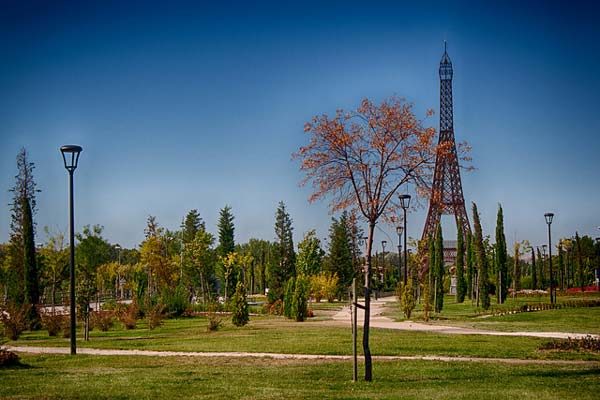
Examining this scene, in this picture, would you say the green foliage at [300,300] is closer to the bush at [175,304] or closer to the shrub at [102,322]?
the bush at [175,304]

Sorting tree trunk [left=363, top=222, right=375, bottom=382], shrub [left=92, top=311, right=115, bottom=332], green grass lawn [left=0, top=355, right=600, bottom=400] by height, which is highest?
→ tree trunk [left=363, top=222, right=375, bottom=382]

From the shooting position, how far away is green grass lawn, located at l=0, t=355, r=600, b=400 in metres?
9.88

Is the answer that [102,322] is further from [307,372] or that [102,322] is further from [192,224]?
[192,224]

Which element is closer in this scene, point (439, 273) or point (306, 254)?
point (439, 273)

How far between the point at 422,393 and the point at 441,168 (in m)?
6.03

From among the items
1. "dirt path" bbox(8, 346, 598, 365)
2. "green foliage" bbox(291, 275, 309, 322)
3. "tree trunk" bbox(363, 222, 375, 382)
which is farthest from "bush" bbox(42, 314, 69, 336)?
"tree trunk" bbox(363, 222, 375, 382)

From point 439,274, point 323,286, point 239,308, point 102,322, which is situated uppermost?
point 439,274

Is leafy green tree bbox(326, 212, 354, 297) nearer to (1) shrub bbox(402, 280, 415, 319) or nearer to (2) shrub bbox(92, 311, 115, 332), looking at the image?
(1) shrub bbox(402, 280, 415, 319)

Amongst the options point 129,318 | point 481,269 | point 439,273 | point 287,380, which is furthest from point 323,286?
point 287,380

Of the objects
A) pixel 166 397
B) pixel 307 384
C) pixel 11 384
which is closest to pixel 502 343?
pixel 307 384

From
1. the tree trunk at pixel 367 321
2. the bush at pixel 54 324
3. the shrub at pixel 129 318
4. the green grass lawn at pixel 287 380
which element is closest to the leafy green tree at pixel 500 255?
the shrub at pixel 129 318

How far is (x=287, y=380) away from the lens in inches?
453

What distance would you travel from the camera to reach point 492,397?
9.39m

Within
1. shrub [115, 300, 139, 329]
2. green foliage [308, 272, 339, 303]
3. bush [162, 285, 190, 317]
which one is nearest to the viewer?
shrub [115, 300, 139, 329]
